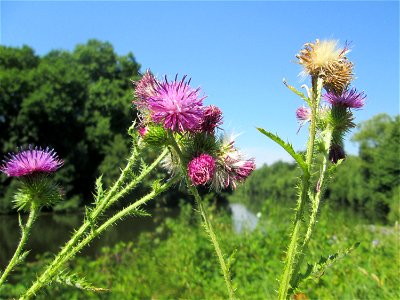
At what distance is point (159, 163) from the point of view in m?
1.83

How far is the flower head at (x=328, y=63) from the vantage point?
5.57ft

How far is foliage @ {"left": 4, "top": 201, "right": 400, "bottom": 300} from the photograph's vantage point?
454 cm

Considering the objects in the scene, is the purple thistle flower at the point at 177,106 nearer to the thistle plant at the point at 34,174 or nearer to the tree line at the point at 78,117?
the thistle plant at the point at 34,174

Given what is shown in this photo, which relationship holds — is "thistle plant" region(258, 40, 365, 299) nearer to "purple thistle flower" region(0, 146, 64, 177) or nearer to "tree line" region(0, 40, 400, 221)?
"purple thistle flower" region(0, 146, 64, 177)

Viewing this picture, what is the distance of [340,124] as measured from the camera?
6.31 ft

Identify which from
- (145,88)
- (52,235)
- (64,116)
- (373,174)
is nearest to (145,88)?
(145,88)

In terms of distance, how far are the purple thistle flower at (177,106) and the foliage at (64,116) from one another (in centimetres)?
3441

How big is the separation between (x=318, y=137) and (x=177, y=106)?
602mm

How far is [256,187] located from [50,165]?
123820 mm

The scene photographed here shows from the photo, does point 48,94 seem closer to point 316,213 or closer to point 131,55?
point 131,55

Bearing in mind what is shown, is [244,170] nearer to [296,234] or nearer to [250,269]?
[296,234]

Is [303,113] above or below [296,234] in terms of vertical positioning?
above

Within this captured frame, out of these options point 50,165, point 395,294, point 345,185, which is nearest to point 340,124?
point 50,165

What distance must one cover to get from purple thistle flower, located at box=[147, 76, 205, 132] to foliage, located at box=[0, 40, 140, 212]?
34.4 metres
